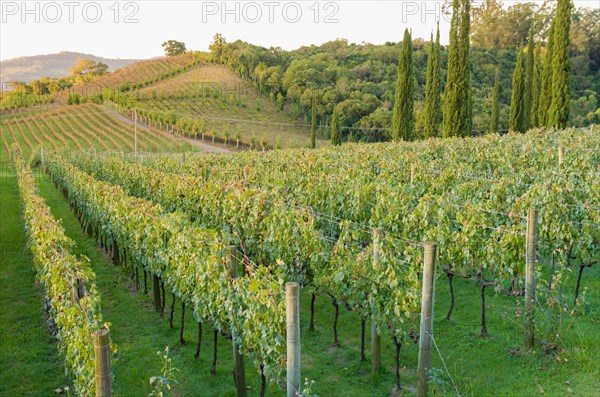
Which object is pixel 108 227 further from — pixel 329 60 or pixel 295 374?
pixel 329 60

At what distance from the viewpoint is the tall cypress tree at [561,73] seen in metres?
25.5

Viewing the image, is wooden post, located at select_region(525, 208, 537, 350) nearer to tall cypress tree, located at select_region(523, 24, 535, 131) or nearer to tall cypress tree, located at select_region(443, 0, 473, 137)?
tall cypress tree, located at select_region(443, 0, 473, 137)

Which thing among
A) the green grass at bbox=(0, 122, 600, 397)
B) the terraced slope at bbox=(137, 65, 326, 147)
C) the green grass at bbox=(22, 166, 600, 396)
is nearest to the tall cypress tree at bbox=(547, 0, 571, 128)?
the green grass at bbox=(0, 122, 600, 397)

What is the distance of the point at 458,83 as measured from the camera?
93.7 ft

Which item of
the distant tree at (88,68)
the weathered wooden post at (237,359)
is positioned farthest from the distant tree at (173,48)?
the weathered wooden post at (237,359)

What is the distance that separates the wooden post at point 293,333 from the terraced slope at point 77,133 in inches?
1953

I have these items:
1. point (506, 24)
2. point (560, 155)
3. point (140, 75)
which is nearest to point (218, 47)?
point (140, 75)

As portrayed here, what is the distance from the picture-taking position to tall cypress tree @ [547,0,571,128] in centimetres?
2548

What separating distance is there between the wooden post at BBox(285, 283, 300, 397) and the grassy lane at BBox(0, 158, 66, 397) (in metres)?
3.71

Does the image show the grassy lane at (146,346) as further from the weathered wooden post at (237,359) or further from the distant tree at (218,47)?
the distant tree at (218,47)

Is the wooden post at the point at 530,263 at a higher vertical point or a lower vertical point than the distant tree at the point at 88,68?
lower

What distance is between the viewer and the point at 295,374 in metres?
4.39

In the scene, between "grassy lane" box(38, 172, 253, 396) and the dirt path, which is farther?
the dirt path

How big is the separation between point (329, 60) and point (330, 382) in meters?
79.4
